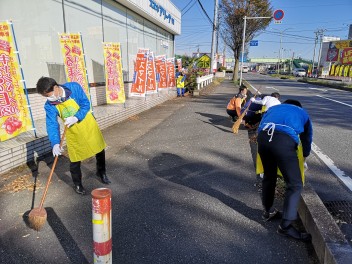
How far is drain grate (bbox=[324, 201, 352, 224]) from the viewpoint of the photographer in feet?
10.5

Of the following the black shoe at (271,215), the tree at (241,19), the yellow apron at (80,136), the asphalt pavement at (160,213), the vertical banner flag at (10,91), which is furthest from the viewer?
the tree at (241,19)

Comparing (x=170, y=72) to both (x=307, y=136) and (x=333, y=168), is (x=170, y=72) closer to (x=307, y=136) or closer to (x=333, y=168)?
(x=333, y=168)

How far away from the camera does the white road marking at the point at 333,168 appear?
13.7ft

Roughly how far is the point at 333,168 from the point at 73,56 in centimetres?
605

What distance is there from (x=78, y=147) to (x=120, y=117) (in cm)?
469

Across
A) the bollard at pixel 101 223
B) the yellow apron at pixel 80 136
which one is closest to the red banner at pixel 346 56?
the yellow apron at pixel 80 136

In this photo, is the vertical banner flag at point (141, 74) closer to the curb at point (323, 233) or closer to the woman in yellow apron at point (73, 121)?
the woman in yellow apron at point (73, 121)

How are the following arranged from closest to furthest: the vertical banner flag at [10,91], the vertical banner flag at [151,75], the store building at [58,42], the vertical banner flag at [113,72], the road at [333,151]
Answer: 1. the road at [333,151]
2. the vertical banner flag at [10,91]
3. the store building at [58,42]
4. the vertical banner flag at [113,72]
5. the vertical banner flag at [151,75]

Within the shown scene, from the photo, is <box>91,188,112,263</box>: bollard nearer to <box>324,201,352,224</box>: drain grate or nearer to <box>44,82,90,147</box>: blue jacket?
<box>44,82,90,147</box>: blue jacket

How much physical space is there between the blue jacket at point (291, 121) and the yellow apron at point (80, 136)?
218cm

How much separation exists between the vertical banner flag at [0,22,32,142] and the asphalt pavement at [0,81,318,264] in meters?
0.73

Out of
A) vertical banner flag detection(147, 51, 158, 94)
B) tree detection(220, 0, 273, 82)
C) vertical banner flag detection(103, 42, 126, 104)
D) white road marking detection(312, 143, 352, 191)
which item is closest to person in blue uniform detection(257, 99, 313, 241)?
white road marking detection(312, 143, 352, 191)

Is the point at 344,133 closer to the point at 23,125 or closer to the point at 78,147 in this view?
the point at 78,147

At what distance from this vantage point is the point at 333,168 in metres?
4.73
